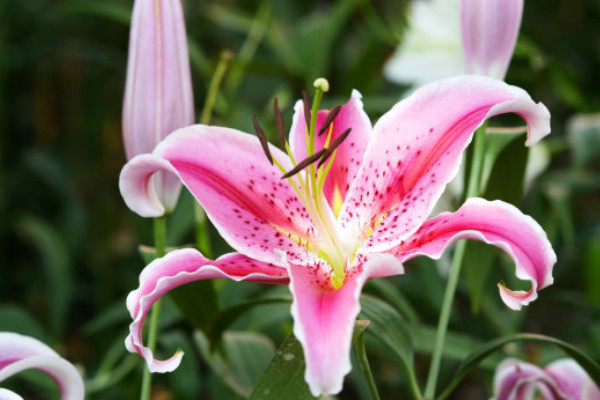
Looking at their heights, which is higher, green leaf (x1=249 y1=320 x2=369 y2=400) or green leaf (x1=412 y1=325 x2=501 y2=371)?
green leaf (x1=249 y1=320 x2=369 y2=400)

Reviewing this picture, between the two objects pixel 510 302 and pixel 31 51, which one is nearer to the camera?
pixel 510 302

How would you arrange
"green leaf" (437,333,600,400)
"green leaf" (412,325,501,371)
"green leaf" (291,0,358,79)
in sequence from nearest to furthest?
"green leaf" (437,333,600,400) → "green leaf" (412,325,501,371) → "green leaf" (291,0,358,79)

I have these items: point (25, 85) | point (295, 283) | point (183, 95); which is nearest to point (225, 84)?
point (25, 85)

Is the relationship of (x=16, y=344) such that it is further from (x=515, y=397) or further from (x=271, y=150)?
(x=515, y=397)

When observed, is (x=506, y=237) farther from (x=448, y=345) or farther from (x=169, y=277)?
(x=448, y=345)

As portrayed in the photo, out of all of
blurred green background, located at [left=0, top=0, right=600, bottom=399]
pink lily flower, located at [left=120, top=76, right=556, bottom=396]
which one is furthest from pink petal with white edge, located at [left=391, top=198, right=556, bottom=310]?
blurred green background, located at [left=0, top=0, right=600, bottom=399]

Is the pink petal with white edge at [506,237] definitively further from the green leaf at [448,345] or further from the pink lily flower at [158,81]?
the green leaf at [448,345]

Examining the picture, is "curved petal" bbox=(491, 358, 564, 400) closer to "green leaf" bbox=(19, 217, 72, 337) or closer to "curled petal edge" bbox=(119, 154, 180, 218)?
"curled petal edge" bbox=(119, 154, 180, 218)

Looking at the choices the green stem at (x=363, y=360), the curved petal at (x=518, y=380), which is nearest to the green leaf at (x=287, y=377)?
the green stem at (x=363, y=360)
